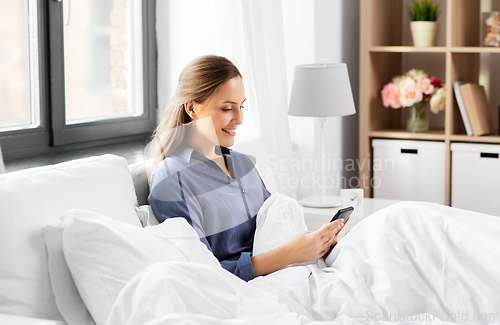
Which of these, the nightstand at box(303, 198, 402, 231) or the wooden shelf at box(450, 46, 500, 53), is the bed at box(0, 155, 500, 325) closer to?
the nightstand at box(303, 198, 402, 231)

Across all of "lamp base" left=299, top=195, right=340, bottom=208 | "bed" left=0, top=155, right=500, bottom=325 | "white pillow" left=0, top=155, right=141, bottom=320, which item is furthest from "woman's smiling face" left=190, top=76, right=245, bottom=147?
"lamp base" left=299, top=195, right=340, bottom=208

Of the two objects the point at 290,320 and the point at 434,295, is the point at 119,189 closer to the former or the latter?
the point at 290,320

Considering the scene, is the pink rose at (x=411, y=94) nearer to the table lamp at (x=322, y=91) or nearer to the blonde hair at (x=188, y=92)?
the table lamp at (x=322, y=91)

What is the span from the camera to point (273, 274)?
1.48 metres

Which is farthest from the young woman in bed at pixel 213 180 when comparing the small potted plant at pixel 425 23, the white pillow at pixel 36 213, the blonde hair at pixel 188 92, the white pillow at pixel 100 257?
the small potted plant at pixel 425 23

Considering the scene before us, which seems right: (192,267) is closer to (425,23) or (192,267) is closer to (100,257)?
(100,257)

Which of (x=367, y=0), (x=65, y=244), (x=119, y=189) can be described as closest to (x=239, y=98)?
(x=119, y=189)

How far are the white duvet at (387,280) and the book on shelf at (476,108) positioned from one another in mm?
1563

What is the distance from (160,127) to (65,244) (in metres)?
0.69

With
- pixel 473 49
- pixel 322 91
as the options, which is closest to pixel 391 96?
pixel 473 49

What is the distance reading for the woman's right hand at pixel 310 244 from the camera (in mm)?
1543

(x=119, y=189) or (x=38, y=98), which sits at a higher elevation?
(x=38, y=98)

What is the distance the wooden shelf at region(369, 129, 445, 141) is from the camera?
3.04 meters

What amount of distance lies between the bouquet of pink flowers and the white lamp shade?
2.37 feet
